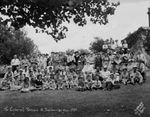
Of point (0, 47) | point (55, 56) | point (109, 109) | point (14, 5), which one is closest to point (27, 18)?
point (14, 5)

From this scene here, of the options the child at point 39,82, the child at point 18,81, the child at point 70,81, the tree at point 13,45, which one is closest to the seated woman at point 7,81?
the child at point 18,81

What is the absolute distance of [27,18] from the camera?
31.3 ft

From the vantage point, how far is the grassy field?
10.5 metres

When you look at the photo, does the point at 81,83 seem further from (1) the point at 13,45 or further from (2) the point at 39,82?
(1) the point at 13,45

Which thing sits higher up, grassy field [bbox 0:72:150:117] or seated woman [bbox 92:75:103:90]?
seated woman [bbox 92:75:103:90]

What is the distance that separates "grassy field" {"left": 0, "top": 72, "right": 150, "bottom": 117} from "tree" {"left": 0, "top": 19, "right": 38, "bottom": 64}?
22583 millimetres

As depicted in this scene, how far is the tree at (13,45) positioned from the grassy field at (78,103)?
22583 millimetres

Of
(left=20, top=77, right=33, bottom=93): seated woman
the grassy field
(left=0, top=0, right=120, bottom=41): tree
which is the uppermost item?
(left=0, top=0, right=120, bottom=41): tree

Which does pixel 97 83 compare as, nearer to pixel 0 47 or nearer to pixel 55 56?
pixel 55 56

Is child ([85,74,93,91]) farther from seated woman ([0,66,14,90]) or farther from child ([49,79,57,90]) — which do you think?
seated woman ([0,66,14,90])

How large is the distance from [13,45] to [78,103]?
2853cm

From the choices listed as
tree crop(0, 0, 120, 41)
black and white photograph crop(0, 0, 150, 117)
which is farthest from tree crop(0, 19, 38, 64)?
tree crop(0, 0, 120, 41)

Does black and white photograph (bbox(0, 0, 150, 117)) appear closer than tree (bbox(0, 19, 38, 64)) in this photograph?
Yes

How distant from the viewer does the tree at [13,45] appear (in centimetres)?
3705
